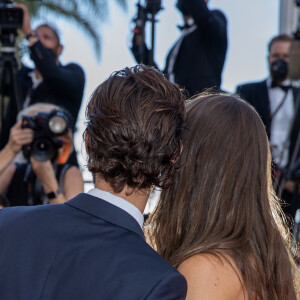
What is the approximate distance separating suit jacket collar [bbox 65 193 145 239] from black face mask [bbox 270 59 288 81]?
310 centimetres

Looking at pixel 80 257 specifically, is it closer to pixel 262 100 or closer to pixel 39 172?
pixel 39 172

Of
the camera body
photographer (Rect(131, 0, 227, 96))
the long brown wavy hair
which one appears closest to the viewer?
the long brown wavy hair

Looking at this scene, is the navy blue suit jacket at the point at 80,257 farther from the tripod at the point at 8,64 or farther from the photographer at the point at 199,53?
the tripod at the point at 8,64

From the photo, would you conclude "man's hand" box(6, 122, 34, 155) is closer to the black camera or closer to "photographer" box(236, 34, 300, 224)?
the black camera

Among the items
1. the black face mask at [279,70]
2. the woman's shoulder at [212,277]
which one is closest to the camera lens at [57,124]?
the black face mask at [279,70]

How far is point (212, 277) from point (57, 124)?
6.63 feet

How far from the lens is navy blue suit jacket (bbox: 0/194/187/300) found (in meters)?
1.26

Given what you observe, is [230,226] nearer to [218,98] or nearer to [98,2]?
[218,98]

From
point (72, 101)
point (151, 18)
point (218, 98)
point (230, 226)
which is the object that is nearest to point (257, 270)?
point (230, 226)

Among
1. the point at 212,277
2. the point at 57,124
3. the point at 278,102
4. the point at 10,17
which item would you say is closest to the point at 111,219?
the point at 212,277

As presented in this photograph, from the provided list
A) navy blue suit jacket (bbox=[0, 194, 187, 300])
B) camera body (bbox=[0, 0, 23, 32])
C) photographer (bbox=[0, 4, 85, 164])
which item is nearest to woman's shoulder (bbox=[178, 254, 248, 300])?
navy blue suit jacket (bbox=[0, 194, 187, 300])

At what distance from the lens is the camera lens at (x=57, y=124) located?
337 cm

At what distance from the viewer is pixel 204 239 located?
5.33ft

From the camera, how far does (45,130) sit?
11.1ft
